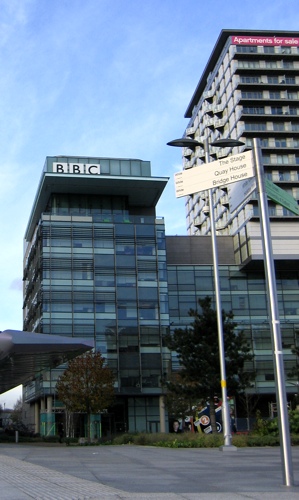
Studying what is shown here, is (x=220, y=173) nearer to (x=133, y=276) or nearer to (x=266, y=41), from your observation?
(x=133, y=276)

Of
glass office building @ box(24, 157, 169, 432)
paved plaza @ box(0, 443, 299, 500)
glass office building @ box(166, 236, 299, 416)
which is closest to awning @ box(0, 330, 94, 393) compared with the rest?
paved plaza @ box(0, 443, 299, 500)

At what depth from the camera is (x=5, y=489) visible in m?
10.8

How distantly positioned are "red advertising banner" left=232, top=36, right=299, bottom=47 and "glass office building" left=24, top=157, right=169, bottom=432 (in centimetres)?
3055

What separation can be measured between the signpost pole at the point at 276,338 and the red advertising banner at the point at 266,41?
79.6 m

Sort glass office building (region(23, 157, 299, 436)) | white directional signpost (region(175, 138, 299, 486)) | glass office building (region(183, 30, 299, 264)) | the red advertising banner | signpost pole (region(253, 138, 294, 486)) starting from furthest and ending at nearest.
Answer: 1. the red advertising banner
2. glass office building (region(183, 30, 299, 264))
3. glass office building (region(23, 157, 299, 436))
4. white directional signpost (region(175, 138, 299, 486))
5. signpost pole (region(253, 138, 294, 486))

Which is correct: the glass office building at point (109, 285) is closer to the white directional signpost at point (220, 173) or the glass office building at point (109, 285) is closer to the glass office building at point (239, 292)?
the glass office building at point (239, 292)

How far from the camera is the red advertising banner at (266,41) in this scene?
88.3 m

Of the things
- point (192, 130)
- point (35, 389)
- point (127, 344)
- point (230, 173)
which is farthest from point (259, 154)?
point (192, 130)

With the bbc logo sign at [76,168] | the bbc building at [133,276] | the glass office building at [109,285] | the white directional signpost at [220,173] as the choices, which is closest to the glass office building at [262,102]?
the bbc building at [133,276]

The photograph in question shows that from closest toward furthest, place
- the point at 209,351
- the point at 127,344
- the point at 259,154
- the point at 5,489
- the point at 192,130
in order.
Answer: the point at 5,489
the point at 259,154
the point at 209,351
the point at 127,344
the point at 192,130

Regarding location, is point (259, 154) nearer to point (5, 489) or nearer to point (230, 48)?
point (5, 489)

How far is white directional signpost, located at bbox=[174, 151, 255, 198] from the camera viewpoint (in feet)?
45.4

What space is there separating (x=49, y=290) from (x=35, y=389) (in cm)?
1161

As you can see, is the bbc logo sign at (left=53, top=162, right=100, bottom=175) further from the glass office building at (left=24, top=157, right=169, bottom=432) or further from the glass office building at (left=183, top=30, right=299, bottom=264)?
the glass office building at (left=183, top=30, right=299, bottom=264)
